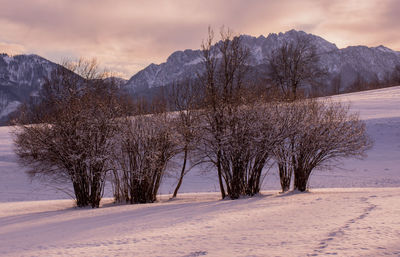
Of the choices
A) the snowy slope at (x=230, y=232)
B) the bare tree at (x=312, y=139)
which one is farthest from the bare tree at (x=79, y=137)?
the bare tree at (x=312, y=139)

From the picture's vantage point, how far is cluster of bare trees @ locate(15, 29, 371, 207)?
13.6m

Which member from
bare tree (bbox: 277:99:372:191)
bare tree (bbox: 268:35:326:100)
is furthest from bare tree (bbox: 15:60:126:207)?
bare tree (bbox: 268:35:326:100)

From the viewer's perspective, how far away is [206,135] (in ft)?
45.6

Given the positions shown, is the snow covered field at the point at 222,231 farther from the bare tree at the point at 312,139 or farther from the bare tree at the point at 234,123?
the bare tree at the point at 312,139

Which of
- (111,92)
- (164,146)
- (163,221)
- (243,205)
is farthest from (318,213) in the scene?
(111,92)

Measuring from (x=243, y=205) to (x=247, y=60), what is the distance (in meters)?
7.95

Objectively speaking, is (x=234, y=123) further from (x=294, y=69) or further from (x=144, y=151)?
(x=294, y=69)

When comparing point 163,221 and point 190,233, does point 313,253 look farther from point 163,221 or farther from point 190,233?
point 163,221

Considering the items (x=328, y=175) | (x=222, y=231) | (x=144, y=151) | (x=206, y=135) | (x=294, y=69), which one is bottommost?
(x=328, y=175)

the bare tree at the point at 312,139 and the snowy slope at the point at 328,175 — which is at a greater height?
the bare tree at the point at 312,139

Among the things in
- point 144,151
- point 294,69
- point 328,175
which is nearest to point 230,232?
point 144,151

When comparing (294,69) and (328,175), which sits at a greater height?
(294,69)

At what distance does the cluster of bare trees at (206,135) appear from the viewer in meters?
13.6

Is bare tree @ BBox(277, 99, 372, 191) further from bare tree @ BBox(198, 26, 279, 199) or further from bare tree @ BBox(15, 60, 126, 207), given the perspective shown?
bare tree @ BBox(15, 60, 126, 207)
